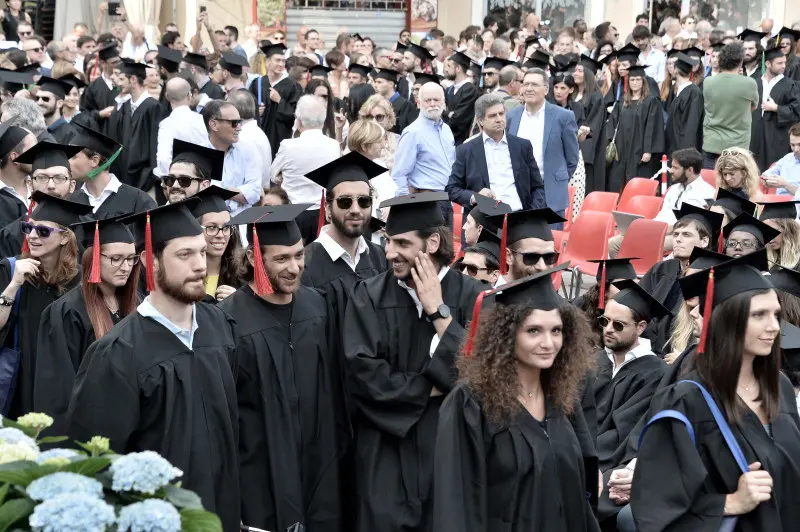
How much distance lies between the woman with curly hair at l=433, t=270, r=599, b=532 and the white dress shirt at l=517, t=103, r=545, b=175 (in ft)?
21.0

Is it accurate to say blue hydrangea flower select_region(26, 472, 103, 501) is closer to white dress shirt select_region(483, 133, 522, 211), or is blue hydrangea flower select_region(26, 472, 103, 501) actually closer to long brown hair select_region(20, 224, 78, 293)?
long brown hair select_region(20, 224, 78, 293)

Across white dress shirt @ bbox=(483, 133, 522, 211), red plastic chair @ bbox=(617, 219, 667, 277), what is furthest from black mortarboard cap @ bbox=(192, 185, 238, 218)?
red plastic chair @ bbox=(617, 219, 667, 277)

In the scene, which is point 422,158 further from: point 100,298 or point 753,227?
point 100,298

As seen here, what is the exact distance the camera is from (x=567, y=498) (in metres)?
4.31

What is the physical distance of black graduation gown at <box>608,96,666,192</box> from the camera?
575 inches

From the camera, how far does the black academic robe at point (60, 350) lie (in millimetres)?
5453

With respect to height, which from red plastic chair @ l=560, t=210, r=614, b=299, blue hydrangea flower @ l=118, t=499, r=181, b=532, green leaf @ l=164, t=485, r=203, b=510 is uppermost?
blue hydrangea flower @ l=118, t=499, r=181, b=532

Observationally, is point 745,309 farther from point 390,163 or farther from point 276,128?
point 276,128

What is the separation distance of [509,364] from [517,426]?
0.75ft

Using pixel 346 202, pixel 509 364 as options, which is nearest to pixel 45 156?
pixel 346 202

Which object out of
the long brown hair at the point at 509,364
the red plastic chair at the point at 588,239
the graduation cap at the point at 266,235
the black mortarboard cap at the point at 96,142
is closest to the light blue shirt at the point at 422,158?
the red plastic chair at the point at 588,239

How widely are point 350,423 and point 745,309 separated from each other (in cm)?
205

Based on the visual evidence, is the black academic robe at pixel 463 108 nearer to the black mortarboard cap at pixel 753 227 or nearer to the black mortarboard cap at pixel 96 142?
the black mortarboard cap at pixel 96 142

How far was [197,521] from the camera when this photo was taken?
8.83ft
